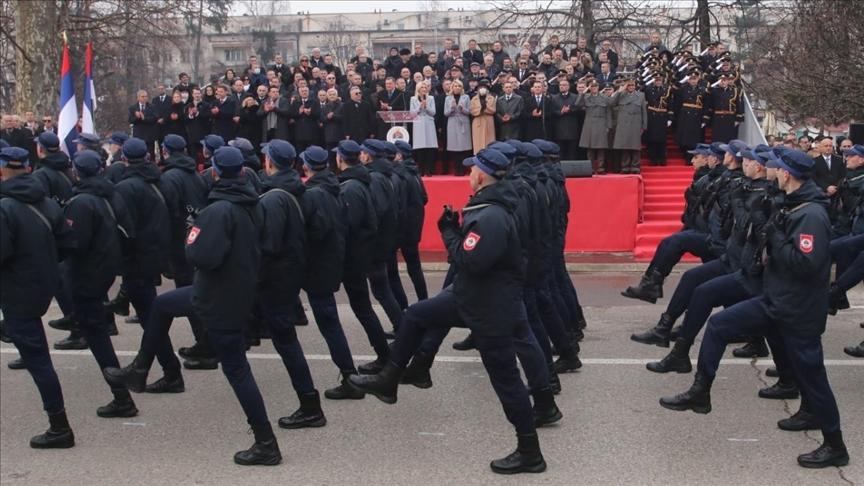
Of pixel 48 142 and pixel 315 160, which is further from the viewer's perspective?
pixel 48 142

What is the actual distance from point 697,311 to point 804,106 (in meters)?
14.5

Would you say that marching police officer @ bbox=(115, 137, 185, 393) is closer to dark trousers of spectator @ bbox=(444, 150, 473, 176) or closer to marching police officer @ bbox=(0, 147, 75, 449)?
marching police officer @ bbox=(0, 147, 75, 449)

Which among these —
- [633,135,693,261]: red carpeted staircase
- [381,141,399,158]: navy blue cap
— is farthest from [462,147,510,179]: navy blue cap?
[633,135,693,261]: red carpeted staircase

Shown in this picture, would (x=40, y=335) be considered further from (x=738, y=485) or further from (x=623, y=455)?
(x=738, y=485)

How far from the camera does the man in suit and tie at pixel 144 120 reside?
19.3 metres

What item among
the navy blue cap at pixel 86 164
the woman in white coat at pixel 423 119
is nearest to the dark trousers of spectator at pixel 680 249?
the navy blue cap at pixel 86 164

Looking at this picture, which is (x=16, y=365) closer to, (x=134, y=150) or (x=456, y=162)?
(x=134, y=150)

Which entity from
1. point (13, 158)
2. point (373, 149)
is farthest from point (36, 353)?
point (373, 149)

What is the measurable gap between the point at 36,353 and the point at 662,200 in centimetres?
1204

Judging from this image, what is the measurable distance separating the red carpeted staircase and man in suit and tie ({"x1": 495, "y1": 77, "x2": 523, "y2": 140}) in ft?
8.26

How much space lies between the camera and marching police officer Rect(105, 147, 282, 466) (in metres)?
6.18

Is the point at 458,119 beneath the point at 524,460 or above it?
above

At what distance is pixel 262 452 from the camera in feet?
20.8

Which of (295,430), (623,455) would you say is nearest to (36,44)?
(295,430)
